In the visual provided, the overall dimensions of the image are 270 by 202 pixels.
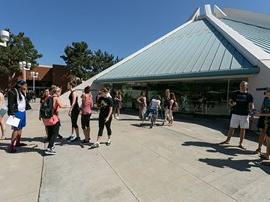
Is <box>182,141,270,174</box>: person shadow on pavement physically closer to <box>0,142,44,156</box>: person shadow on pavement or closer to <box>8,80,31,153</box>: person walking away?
<box>0,142,44,156</box>: person shadow on pavement

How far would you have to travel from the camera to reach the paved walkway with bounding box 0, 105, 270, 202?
168 inches

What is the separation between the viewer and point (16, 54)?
142 ft

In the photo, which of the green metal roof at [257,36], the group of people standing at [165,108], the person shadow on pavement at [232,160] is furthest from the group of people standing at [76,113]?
the green metal roof at [257,36]

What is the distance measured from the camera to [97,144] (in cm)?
710

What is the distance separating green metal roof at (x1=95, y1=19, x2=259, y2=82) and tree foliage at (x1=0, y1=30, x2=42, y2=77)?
25.5 meters

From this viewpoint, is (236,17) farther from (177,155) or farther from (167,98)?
(177,155)


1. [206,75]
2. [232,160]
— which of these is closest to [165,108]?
[206,75]

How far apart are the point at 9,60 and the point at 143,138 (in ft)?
132

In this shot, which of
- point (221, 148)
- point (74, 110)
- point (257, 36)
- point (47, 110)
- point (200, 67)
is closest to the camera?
point (47, 110)

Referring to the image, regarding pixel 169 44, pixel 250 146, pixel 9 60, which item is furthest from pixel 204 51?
pixel 9 60

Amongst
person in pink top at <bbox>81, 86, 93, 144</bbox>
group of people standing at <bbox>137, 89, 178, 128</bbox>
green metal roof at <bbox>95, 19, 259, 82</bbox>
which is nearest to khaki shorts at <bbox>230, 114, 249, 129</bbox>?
person in pink top at <bbox>81, 86, 93, 144</bbox>

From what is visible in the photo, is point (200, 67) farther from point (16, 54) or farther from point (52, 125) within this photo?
point (16, 54)

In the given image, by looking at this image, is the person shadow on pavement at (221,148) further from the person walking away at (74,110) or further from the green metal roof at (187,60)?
the green metal roof at (187,60)

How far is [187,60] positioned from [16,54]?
3500 cm
